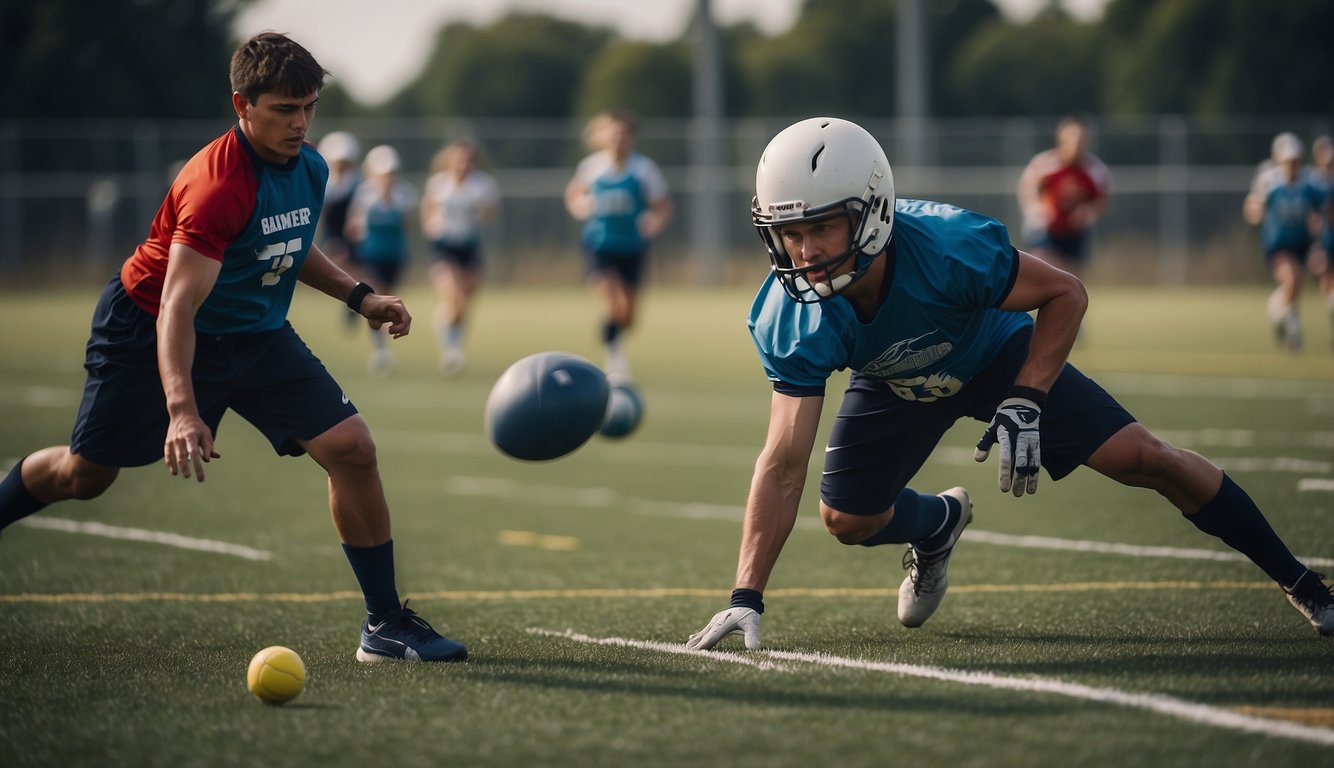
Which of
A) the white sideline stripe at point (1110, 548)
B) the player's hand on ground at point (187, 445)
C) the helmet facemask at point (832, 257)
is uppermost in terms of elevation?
the helmet facemask at point (832, 257)

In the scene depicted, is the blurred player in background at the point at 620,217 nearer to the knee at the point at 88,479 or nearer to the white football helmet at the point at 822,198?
the knee at the point at 88,479

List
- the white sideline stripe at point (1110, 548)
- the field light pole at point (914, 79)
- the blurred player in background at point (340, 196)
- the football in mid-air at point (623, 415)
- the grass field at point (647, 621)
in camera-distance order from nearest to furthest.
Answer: the grass field at point (647, 621) < the white sideline stripe at point (1110, 548) < the football in mid-air at point (623, 415) < the blurred player in background at point (340, 196) < the field light pole at point (914, 79)

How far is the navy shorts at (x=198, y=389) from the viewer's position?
5594 millimetres

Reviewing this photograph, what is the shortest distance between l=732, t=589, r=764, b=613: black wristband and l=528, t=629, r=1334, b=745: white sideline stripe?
17cm

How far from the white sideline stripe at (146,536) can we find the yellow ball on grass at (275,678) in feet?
9.56

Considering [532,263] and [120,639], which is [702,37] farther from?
[120,639]

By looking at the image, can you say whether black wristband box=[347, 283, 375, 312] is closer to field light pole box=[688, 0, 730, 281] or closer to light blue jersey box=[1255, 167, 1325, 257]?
light blue jersey box=[1255, 167, 1325, 257]

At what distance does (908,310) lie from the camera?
521 cm

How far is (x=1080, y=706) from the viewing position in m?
4.59

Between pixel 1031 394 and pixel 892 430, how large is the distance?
61 cm

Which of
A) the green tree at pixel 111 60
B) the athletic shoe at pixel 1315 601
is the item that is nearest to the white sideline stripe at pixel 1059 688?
the athletic shoe at pixel 1315 601

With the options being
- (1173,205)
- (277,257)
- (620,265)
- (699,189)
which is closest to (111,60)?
(699,189)

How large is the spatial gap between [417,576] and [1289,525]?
402 cm

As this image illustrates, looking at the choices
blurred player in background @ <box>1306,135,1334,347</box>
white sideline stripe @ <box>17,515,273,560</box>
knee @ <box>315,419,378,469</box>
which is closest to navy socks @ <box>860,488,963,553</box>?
knee @ <box>315,419,378,469</box>
